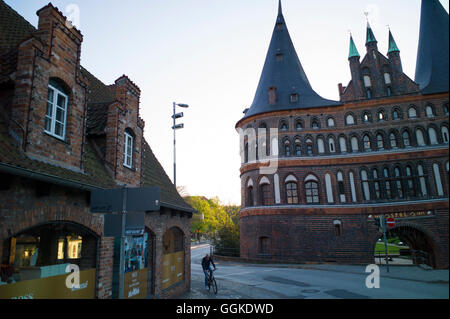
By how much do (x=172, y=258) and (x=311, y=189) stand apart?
17011mm

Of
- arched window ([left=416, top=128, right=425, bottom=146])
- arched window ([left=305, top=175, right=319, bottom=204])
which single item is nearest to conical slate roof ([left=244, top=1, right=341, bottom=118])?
arched window ([left=305, top=175, right=319, bottom=204])

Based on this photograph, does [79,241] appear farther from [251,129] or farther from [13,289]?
[251,129]

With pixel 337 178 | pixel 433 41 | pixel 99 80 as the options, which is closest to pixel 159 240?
pixel 99 80

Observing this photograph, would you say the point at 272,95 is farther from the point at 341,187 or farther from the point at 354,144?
the point at 341,187

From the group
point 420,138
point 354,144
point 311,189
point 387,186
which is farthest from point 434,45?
point 311,189

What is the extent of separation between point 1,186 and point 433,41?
5.79 meters

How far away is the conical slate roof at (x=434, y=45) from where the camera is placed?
1.88m

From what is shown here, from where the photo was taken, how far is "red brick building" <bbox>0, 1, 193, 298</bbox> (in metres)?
5.04

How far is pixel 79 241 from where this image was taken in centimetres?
702

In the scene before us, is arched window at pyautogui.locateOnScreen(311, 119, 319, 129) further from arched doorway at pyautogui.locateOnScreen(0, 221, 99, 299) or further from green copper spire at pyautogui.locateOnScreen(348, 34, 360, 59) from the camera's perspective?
arched doorway at pyautogui.locateOnScreen(0, 221, 99, 299)

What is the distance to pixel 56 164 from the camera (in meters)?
6.00
